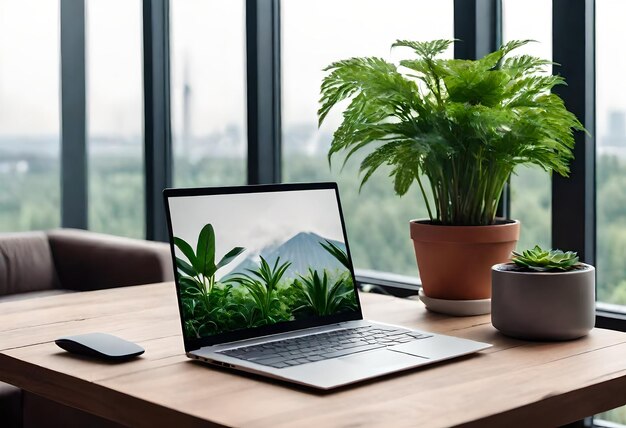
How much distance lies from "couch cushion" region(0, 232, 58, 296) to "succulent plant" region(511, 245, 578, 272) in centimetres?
223

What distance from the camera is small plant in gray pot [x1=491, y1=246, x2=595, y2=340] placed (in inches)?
56.9

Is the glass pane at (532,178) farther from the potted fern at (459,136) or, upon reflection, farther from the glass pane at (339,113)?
the potted fern at (459,136)

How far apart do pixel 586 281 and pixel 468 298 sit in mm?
262

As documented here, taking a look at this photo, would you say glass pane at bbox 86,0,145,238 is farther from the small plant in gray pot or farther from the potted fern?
the small plant in gray pot

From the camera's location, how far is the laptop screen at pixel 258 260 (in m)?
1.38

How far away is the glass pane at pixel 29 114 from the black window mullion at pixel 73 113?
69 millimetres

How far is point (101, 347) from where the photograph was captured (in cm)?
134

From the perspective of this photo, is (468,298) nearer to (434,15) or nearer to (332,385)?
(332,385)

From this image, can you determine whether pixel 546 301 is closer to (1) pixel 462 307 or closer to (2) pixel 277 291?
(1) pixel 462 307

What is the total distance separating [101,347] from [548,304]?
73 cm

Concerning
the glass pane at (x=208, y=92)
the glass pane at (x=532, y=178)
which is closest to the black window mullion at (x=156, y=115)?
the glass pane at (x=208, y=92)

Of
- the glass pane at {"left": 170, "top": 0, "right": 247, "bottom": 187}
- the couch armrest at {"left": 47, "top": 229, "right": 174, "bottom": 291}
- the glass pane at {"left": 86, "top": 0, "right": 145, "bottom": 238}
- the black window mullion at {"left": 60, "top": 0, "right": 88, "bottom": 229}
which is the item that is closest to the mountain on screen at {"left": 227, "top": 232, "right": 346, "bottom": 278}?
the couch armrest at {"left": 47, "top": 229, "right": 174, "bottom": 291}

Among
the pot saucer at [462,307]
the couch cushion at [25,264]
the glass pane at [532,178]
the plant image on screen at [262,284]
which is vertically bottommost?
the couch cushion at [25,264]

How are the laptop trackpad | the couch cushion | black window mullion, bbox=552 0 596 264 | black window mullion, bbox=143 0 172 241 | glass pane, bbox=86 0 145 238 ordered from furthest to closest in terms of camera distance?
1. glass pane, bbox=86 0 145 238
2. black window mullion, bbox=143 0 172 241
3. the couch cushion
4. black window mullion, bbox=552 0 596 264
5. the laptop trackpad
